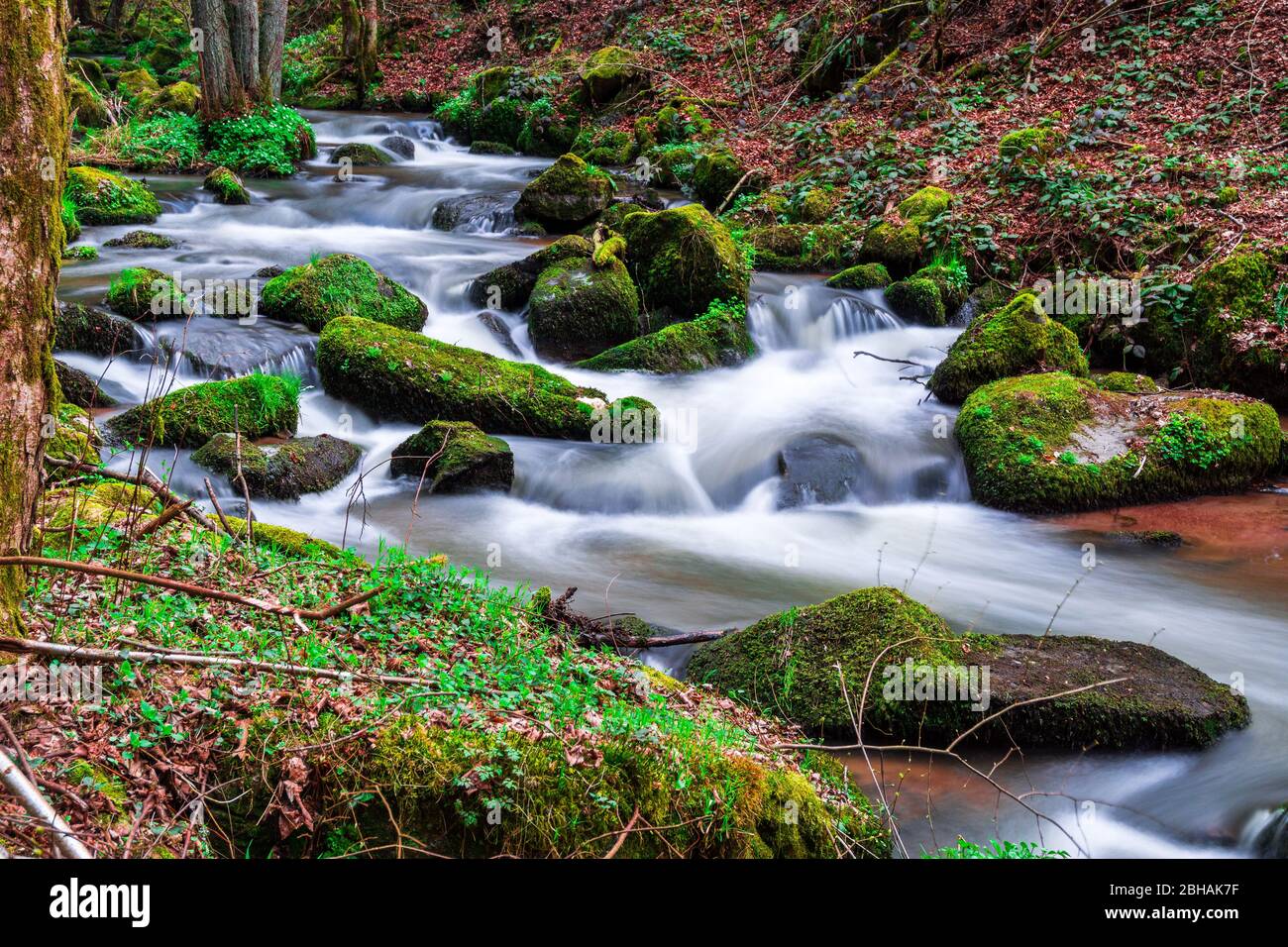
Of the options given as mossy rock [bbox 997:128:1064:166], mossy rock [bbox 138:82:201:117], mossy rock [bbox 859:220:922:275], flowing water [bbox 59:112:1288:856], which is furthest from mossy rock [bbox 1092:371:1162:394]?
mossy rock [bbox 138:82:201:117]

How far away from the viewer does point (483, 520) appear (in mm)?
8422

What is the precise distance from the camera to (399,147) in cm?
2084

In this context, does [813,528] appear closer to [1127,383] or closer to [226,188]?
[1127,383]

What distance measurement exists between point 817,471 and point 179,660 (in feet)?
22.9

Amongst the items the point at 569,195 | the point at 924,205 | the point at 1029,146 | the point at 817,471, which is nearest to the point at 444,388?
the point at 817,471

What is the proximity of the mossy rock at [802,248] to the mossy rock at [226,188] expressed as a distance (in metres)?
8.40

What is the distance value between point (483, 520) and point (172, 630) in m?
4.29

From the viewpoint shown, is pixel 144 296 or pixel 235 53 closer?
pixel 144 296

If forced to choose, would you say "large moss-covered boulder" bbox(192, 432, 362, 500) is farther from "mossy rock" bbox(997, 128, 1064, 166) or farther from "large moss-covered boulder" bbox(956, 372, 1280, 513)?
"mossy rock" bbox(997, 128, 1064, 166)

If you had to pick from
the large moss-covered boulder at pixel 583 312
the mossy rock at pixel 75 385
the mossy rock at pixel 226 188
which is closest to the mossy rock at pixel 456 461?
the mossy rock at pixel 75 385
